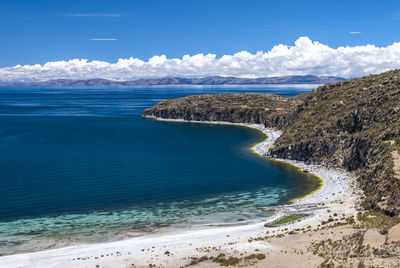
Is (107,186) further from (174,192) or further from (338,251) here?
(338,251)

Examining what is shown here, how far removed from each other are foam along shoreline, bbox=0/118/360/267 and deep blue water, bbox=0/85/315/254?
145 inches

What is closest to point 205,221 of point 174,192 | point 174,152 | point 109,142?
point 174,192

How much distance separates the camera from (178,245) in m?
44.5

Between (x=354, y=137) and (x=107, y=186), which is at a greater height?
(x=354, y=137)

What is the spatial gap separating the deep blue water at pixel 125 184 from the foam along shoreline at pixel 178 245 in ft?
12.1

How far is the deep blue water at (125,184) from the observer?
53594mm

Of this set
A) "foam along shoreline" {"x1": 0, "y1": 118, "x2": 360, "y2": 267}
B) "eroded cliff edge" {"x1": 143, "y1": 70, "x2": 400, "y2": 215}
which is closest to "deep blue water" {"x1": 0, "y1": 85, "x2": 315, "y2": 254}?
"foam along shoreline" {"x1": 0, "y1": 118, "x2": 360, "y2": 267}

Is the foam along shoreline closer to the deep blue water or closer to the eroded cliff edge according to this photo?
the deep blue water

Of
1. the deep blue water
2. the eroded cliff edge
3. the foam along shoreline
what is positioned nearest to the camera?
the foam along shoreline

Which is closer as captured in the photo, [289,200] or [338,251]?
[338,251]

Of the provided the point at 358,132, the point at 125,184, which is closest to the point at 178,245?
the point at 125,184

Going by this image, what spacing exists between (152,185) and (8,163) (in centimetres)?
4314

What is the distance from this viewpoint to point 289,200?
6359 cm

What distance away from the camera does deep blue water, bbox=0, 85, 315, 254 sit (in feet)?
176
